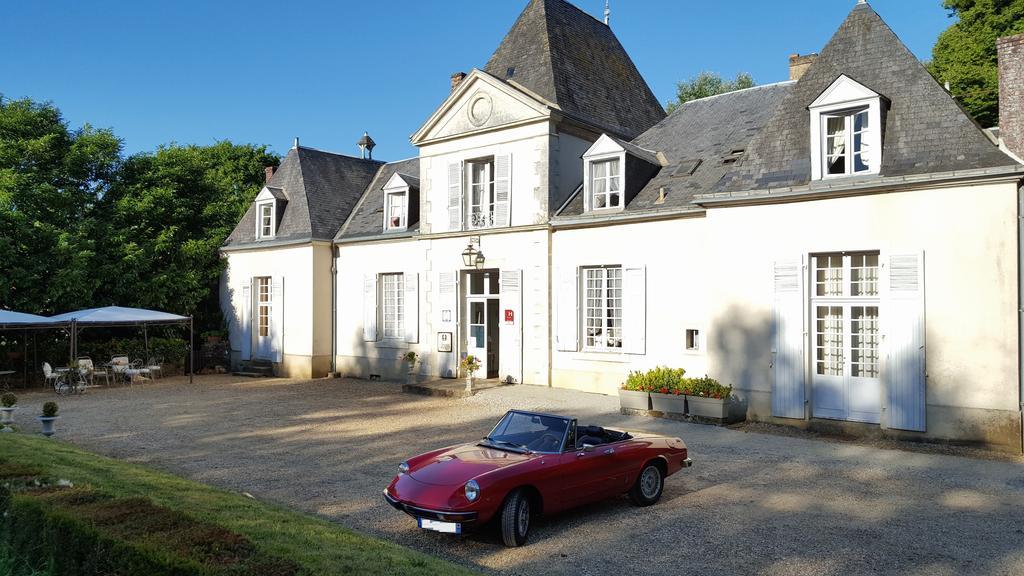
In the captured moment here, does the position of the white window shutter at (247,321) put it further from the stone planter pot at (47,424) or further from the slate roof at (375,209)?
the stone planter pot at (47,424)

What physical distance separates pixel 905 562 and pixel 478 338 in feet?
43.3

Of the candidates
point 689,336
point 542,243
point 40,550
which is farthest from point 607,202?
point 40,550

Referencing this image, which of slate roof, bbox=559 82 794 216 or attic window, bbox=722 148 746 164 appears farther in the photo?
attic window, bbox=722 148 746 164

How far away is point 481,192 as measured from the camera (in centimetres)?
1831

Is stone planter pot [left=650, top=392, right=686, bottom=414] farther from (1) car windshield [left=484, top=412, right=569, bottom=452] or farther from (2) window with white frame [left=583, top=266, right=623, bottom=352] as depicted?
(1) car windshield [left=484, top=412, right=569, bottom=452]

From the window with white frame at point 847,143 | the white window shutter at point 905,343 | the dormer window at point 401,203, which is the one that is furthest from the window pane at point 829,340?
the dormer window at point 401,203

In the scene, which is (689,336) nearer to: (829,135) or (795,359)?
(795,359)

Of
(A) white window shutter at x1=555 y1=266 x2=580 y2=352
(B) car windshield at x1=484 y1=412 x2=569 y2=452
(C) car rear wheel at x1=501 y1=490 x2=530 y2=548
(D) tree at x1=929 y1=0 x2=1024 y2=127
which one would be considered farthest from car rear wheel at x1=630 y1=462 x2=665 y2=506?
(D) tree at x1=929 y1=0 x2=1024 y2=127

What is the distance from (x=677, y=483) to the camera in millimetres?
8703

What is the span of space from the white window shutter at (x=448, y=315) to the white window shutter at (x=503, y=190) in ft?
6.45

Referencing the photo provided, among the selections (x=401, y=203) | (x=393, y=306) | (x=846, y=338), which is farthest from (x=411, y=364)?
(x=846, y=338)

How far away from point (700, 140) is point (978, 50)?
10.9 metres

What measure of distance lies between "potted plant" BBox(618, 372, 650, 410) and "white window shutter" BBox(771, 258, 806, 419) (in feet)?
7.29

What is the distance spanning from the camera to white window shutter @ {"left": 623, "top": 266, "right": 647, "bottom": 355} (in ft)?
49.5
